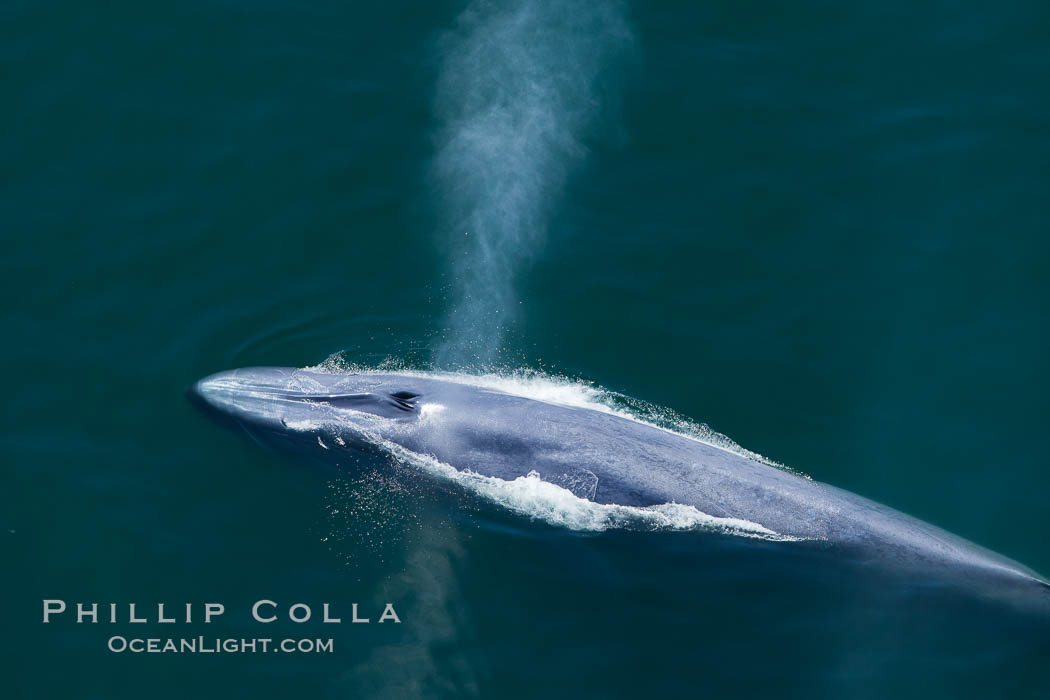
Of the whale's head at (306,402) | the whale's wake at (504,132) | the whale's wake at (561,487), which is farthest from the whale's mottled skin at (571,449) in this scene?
the whale's wake at (504,132)

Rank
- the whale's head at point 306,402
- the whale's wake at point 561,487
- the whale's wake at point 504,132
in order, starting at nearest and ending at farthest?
the whale's wake at point 561,487, the whale's head at point 306,402, the whale's wake at point 504,132

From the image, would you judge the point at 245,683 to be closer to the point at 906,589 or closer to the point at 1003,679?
the point at 906,589

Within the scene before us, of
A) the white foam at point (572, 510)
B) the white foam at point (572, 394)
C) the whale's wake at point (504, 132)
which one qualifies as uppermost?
the whale's wake at point (504, 132)

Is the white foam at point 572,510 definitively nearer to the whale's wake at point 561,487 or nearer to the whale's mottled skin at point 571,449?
the whale's wake at point 561,487

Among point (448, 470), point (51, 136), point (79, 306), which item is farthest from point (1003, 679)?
point (51, 136)

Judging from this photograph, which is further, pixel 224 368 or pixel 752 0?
pixel 752 0

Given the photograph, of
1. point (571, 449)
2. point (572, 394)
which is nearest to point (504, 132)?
point (572, 394)
